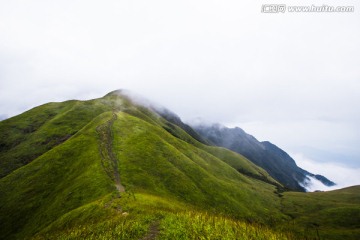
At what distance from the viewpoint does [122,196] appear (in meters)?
49.1

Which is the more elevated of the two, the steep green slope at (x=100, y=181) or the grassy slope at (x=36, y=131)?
the grassy slope at (x=36, y=131)

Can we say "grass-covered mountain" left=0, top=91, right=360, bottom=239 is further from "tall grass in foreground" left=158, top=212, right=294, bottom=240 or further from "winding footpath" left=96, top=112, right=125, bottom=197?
"winding footpath" left=96, top=112, right=125, bottom=197

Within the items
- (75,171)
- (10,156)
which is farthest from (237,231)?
(10,156)

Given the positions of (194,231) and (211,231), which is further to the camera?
(194,231)

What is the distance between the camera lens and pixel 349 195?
6339 inches

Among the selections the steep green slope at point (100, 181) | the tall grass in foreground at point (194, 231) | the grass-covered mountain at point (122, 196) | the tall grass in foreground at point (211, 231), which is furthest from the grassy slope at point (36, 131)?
the tall grass in foreground at point (211, 231)

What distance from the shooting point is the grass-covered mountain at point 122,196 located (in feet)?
73.6

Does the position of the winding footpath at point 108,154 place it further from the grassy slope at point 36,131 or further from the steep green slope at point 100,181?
the grassy slope at point 36,131

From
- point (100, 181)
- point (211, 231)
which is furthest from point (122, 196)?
point (211, 231)

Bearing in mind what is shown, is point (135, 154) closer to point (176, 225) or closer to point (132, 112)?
point (176, 225)

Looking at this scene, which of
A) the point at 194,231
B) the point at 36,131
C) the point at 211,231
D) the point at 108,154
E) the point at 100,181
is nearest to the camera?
the point at 211,231

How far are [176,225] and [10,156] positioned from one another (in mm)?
132003

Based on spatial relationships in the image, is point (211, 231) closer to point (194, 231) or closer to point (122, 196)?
point (194, 231)

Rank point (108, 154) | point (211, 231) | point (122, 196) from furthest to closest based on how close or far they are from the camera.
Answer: point (108, 154) → point (122, 196) → point (211, 231)
